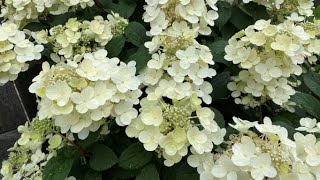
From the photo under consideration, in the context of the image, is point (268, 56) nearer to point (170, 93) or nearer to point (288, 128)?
point (288, 128)

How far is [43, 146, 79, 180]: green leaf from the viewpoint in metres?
1.07

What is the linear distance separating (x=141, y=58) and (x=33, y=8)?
515mm

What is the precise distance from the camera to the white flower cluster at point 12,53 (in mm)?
1231

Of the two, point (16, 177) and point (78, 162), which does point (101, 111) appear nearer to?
point (78, 162)

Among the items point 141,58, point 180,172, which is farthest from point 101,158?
point 141,58

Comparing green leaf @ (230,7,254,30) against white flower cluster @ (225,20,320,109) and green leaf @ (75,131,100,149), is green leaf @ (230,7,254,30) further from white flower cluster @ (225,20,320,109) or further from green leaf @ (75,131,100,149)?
green leaf @ (75,131,100,149)

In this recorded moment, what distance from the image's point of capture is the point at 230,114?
1370 millimetres

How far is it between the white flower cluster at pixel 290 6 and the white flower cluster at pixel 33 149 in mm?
734

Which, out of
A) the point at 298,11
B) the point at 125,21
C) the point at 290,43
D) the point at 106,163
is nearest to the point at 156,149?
the point at 106,163

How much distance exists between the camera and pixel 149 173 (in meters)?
1.03

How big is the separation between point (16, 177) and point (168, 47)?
554mm

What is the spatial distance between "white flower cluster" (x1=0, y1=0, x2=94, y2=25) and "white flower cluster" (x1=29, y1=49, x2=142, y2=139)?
1.57 feet

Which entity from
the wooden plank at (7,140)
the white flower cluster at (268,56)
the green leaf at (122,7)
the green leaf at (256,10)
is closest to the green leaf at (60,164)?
the white flower cluster at (268,56)

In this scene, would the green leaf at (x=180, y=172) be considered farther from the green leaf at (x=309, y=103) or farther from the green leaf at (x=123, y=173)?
the green leaf at (x=309, y=103)
